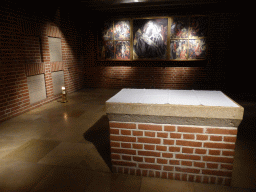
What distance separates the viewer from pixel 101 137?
3.10 meters

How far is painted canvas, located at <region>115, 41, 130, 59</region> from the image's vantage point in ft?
23.1

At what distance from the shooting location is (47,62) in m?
5.36

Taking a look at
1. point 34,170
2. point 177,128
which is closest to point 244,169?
point 177,128

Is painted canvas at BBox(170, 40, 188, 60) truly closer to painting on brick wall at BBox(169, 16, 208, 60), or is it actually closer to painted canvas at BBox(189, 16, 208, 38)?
painting on brick wall at BBox(169, 16, 208, 60)

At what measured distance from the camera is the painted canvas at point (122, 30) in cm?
691

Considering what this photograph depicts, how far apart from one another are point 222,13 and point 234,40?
107cm

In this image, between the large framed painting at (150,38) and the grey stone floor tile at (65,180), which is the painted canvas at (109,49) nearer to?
the large framed painting at (150,38)

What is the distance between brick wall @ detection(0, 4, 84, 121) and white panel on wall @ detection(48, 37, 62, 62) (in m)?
0.14

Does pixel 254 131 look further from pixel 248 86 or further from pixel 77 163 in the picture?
pixel 248 86

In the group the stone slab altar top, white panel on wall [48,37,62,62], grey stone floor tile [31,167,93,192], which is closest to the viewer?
the stone slab altar top

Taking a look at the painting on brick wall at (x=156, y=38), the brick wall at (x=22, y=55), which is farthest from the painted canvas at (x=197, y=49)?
the brick wall at (x=22, y=55)

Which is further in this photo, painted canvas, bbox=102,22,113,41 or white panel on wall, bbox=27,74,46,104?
painted canvas, bbox=102,22,113,41

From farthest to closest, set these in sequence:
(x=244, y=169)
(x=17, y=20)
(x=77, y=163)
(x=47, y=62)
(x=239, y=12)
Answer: (x=239, y=12) < (x=47, y=62) < (x=17, y=20) < (x=77, y=163) < (x=244, y=169)

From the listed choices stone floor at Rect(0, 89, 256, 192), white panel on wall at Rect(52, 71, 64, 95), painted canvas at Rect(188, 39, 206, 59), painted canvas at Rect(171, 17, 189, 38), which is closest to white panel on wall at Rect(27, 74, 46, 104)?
white panel on wall at Rect(52, 71, 64, 95)
